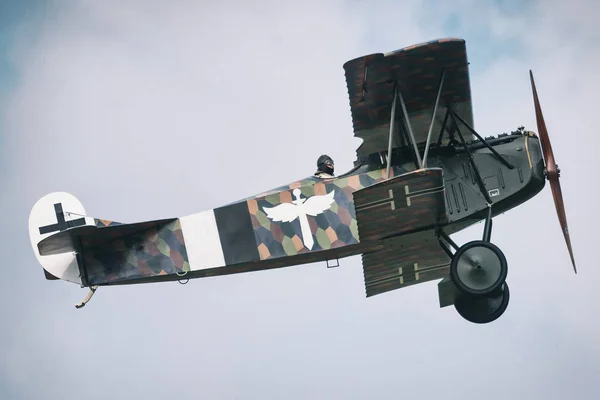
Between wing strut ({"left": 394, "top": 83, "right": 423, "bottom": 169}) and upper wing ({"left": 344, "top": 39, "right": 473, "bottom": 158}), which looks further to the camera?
wing strut ({"left": 394, "top": 83, "right": 423, "bottom": 169})

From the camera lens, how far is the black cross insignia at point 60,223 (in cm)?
1370

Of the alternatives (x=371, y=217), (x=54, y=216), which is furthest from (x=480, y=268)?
(x=54, y=216)

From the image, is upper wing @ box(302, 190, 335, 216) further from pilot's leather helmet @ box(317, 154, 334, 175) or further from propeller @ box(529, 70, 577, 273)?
propeller @ box(529, 70, 577, 273)

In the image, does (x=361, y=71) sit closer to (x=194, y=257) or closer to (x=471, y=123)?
(x=471, y=123)

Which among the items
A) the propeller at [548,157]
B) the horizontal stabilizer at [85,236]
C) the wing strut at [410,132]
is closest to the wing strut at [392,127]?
the wing strut at [410,132]

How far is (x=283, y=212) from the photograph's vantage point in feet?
42.5

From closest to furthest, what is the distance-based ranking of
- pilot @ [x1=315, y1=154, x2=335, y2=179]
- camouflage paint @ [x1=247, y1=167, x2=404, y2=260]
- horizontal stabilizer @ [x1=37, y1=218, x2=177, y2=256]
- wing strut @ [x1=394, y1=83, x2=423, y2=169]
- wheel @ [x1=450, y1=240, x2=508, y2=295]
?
wing strut @ [x1=394, y1=83, x2=423, y2=169] → wheel @ [x1=450, y1=240, x2=508, y2=295] → camouflage paint @ [x1=247, y1=167, x2=404, y2=260] → horizontal stabilizer @ [x1=37, y1=218, x2=177, y2=256] → pilot @ [x1=315, y1=154, x2=335, y2=179]

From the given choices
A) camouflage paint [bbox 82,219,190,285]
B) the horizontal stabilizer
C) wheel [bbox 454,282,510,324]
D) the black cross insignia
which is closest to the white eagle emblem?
camouflage paint [bbox 82,219,190,285]

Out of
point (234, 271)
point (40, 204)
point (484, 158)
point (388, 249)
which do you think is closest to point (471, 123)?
point (484, 158)

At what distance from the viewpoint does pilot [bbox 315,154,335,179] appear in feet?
43.5

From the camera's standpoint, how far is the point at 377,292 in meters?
14.5

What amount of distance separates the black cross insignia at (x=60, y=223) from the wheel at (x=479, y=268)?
5.41m

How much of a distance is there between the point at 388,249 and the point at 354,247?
2.69 ft

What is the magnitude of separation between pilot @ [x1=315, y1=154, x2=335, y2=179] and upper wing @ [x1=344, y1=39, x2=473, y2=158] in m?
0.57
